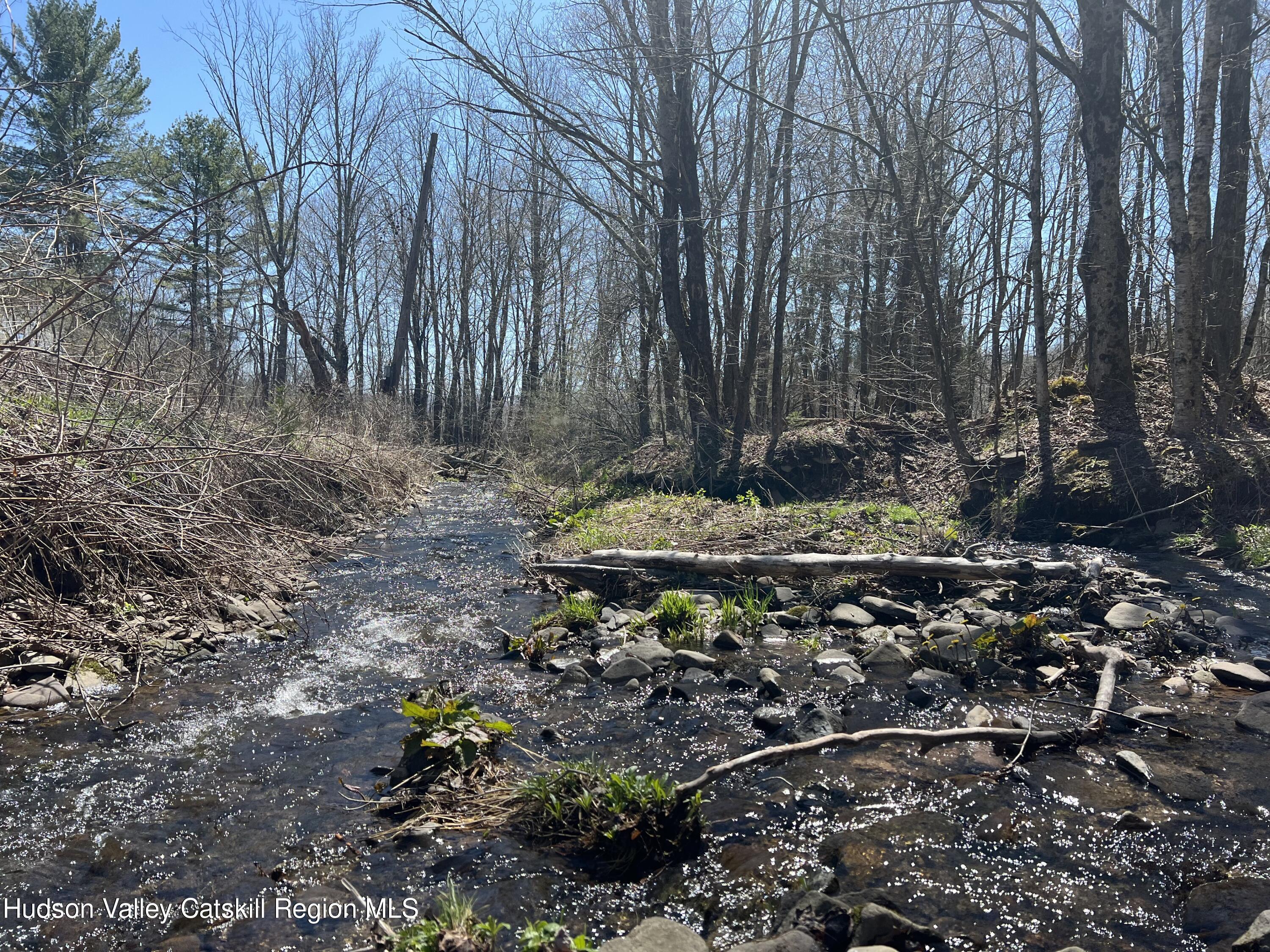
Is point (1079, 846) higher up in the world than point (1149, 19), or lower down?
lower down

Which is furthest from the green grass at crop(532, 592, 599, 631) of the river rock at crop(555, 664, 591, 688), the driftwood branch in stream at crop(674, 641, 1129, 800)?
the driftwood branch in stream at crop(674, 641, 1129, 800)

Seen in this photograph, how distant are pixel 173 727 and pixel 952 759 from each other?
4.47 meters

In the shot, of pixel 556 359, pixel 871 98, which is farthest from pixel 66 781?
pixel 556 359

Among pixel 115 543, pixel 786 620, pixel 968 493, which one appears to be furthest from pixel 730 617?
pixel 968 493

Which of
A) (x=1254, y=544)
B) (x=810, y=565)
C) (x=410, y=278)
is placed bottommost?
(x=810, y=565)

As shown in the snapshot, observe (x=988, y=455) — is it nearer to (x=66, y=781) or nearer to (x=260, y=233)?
(x=66, y=781)

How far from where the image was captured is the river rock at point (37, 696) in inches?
178

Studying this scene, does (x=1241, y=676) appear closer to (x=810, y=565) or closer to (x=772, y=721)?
(x=772, y=721)

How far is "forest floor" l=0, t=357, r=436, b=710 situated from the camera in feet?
16.1

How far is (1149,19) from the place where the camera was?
13852 millimetres

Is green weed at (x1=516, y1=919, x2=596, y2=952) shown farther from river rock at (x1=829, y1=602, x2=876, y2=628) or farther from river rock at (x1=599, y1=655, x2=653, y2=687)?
river rock at (x1=829, y1=602, x2=876, y2=628)

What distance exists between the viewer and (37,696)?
4629mm

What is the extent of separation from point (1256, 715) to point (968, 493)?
6541 mm

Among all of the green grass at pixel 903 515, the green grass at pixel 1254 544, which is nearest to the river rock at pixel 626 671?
the green grass at pixel 903 515
